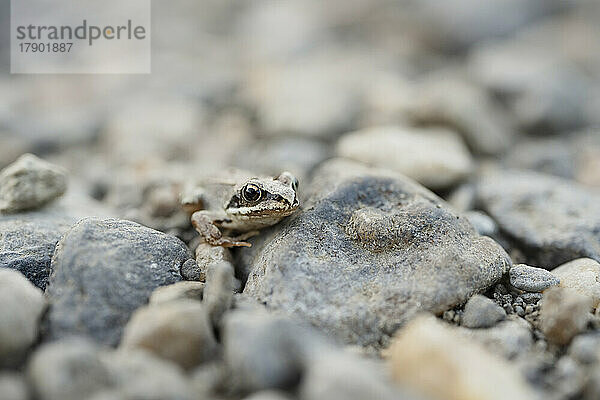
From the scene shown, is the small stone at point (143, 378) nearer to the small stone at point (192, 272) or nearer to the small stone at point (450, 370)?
the small stone at point (192, 272)

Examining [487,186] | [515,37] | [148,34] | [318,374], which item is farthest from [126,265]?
[515,37]

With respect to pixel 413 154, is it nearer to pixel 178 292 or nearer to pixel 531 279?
pixel 531 279

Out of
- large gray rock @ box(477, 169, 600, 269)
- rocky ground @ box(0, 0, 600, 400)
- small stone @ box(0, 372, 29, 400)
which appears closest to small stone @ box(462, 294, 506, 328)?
rocky ground @ box(0, 0, 600, 400)

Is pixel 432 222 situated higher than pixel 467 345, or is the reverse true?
pixel 432 222

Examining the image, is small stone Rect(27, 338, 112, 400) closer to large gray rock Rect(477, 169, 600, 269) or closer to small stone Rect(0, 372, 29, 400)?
small stone Rect(0, 372, 29, 400)

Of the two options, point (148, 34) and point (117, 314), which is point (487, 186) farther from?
point (148, 34)

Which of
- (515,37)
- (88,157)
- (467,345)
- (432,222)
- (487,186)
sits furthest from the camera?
(515,37)

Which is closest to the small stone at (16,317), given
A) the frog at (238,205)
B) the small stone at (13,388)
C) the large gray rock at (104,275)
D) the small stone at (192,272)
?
the large gray rock at (104,275)
